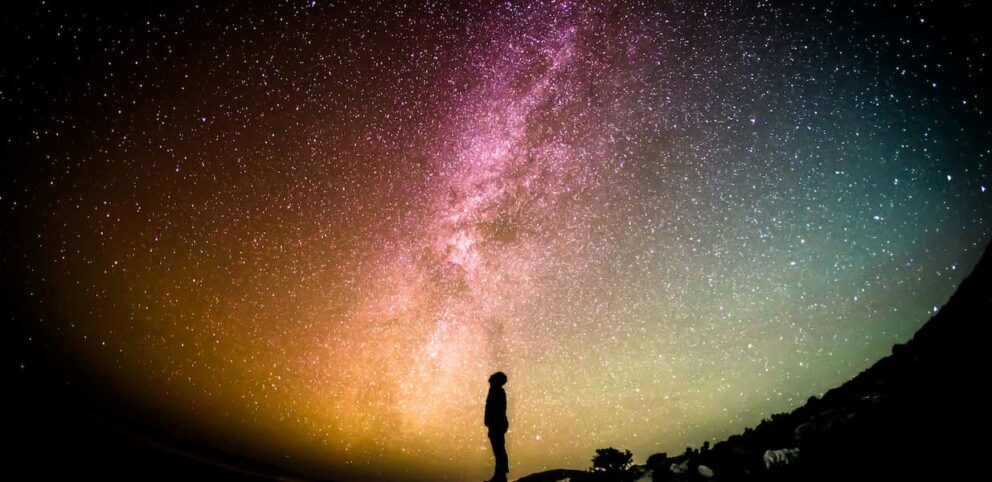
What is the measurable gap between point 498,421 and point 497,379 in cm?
63

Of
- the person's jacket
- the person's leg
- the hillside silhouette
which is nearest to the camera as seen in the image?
the hillside silhouette

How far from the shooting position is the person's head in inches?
246

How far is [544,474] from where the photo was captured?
6621 mm

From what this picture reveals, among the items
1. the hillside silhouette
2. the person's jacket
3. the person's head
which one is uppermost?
the person's head

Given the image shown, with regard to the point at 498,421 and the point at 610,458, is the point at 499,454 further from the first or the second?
the point at 610,458

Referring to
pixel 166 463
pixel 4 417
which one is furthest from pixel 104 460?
pixel 4 417

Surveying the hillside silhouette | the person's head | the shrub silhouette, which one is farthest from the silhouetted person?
the shrub silhouette

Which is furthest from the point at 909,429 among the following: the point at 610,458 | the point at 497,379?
the point at 610,458

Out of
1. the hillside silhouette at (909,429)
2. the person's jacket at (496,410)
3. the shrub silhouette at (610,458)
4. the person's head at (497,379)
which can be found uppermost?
the person's head at (497,379)

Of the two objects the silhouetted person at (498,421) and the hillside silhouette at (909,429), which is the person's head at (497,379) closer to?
the silhouetted person at (498,421)

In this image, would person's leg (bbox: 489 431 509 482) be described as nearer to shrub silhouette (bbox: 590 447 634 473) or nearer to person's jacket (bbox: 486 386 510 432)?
person's jacket (bbox: 486 386 510 432)

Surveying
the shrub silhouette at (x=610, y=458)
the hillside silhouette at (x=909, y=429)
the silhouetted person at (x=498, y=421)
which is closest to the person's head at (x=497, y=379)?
the silhouetted person at (x=498, y=421)

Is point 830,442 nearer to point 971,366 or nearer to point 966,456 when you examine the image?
point 966,456

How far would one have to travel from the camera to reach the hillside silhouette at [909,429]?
2.85 meters
